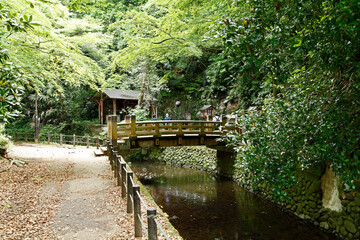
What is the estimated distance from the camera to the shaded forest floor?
4984 mm

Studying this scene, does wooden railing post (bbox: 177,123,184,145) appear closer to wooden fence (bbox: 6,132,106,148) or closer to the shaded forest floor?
the shaded forest floor

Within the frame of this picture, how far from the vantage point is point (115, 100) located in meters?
24.5

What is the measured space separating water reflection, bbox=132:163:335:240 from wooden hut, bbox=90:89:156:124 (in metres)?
11.2

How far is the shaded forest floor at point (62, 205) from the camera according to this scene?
4.98 m

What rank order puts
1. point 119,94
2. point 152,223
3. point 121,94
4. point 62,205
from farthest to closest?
point 121,94 < point 119,94 < point 62,205 < point 152,223

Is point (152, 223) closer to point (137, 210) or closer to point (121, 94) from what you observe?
point (137, 210)

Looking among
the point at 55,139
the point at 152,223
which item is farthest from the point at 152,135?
the point at 55,139

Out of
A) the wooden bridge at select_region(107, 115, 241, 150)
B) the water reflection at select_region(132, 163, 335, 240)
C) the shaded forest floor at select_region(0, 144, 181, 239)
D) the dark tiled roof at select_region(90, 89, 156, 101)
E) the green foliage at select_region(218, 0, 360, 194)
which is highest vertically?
the dark tiled roof at select_region(90, 89, 156, 101)

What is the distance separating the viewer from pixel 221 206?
10.5 m

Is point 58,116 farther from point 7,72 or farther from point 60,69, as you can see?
point 7,72

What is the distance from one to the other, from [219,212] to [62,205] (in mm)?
5790

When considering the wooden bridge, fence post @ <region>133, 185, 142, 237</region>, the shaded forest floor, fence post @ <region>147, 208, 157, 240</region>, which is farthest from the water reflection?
fence post @ <region>147, 208, 157, 240</region>

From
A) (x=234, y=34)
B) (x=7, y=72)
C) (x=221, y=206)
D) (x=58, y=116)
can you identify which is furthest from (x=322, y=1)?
(x=58, y=116)

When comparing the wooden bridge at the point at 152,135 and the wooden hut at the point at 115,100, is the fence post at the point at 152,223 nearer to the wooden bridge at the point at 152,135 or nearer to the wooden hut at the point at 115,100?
the wooden bridge at the point at 152,135
